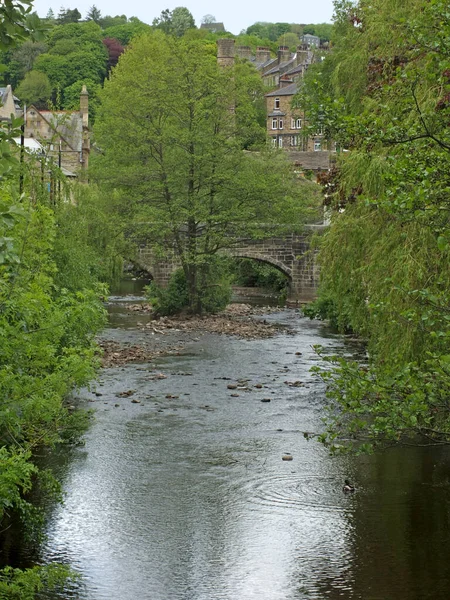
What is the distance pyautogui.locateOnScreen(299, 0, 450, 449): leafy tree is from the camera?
8.56 m

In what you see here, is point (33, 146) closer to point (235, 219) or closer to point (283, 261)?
point (235, 219)

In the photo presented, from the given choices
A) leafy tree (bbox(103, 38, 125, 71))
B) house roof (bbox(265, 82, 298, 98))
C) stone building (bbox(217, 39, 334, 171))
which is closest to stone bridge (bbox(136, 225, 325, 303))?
stone building (bbox(217, 39, 334, 171))

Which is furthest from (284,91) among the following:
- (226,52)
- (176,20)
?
(176,20)

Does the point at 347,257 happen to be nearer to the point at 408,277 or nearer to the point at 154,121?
the point at 408,277

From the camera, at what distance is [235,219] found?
123ft

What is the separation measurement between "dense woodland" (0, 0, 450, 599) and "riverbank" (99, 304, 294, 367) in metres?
1.36

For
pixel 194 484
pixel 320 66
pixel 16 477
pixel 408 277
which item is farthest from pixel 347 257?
pixel 320 66

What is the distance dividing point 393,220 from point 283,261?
28.9 meters

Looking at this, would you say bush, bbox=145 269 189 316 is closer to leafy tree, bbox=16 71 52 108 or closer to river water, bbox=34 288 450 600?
river water, bbox=34 288 450 600

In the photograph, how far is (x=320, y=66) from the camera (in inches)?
1341

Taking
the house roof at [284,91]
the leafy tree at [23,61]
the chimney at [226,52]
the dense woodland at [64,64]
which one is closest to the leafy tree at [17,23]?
the chimney at [226,52]

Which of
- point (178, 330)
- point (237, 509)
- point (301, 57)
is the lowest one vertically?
point (178, 330)

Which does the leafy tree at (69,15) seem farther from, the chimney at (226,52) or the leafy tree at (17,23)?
the leafy tree at (17,23)

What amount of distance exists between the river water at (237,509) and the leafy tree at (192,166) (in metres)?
16.8
